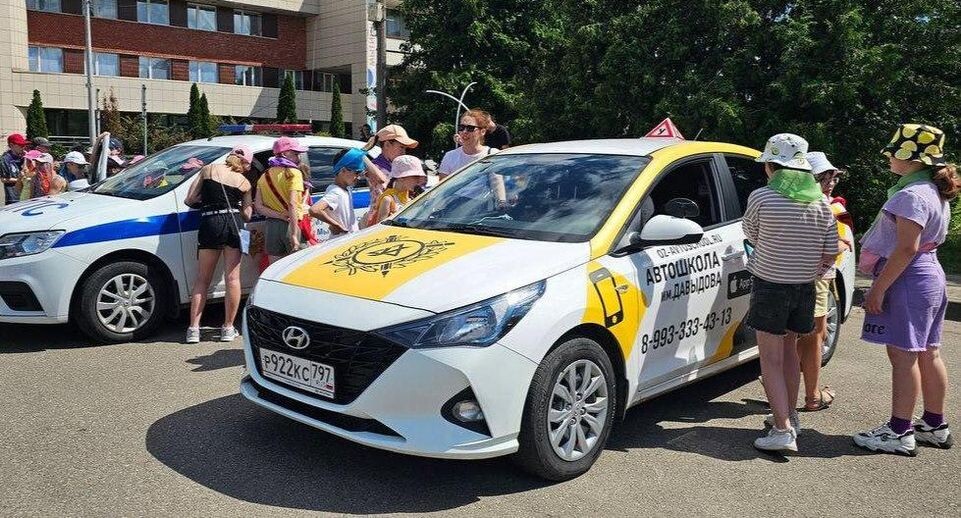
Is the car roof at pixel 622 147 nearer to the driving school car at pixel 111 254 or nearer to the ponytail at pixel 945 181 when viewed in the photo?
the ponytail at pixel 945 181

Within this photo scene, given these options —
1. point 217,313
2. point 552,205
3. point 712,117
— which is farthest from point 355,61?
point 552,205

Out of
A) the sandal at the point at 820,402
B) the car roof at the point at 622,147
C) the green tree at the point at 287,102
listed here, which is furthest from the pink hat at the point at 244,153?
the green tree at the point at 287,102

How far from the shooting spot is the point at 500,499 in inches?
151

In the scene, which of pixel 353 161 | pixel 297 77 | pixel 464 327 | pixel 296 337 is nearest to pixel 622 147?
pixel 464 327

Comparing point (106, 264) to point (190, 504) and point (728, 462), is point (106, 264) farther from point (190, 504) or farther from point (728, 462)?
point (728, 462)

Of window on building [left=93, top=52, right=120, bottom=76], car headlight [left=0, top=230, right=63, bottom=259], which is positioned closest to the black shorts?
car headlight [left=0, top=230, right=63, bottom=259]

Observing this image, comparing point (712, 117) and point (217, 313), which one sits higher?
point (712, 117)

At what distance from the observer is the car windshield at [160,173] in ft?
23.4

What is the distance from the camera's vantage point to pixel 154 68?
45.0m

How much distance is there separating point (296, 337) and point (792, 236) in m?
2.66

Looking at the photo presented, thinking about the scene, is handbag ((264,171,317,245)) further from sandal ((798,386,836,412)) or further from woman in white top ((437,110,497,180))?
sandal ((798,386,836,412))

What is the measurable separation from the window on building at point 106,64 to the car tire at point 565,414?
44921 millimetres

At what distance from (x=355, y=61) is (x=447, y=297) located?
156 ft

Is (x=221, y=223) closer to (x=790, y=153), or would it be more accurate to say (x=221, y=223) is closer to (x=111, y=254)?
(x=111, y=254)
